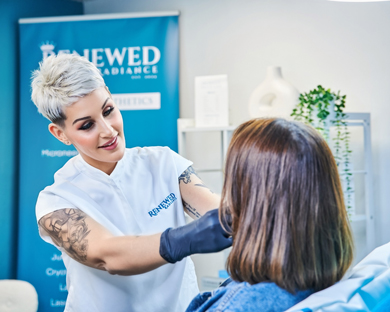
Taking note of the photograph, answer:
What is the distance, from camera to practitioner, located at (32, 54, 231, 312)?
1.41 metres

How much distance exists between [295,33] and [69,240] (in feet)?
8.64

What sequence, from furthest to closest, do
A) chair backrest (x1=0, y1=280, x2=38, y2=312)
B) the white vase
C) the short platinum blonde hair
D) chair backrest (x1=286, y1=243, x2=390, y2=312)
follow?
the white vase → chair backrest (x1=0, y1=280, x2=38, y2=312) → the short platinum blonde hair → chair backrest (x1=286, y1=243, x2=390, y2=312)

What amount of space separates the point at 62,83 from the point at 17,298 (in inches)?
63.2

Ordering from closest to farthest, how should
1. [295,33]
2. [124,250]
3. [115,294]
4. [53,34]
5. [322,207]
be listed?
[322,207]
[124,250]
[115,294]
[295,33]
[53,34]

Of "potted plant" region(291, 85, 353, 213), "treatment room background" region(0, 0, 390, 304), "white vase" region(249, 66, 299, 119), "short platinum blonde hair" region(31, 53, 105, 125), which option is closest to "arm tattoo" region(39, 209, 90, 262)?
"short platinum blonde hair" region(31, 53, 105, 125)

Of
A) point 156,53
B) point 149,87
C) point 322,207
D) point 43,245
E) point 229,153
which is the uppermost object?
point 156,53

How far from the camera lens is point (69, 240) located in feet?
4.42

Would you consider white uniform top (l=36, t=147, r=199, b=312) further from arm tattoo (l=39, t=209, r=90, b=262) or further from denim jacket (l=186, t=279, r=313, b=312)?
denim jacket (l=186, t=279, r=313, b=312)

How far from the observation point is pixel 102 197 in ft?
5.15

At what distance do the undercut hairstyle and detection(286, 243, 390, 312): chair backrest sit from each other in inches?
1.7

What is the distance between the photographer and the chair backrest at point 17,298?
253 centimetres

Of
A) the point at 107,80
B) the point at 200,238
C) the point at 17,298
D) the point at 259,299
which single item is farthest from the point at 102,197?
the point at 107,80

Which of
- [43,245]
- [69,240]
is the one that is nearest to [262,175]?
[69,240]

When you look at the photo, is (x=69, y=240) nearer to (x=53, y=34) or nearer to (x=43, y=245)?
(x=43, y=245)
